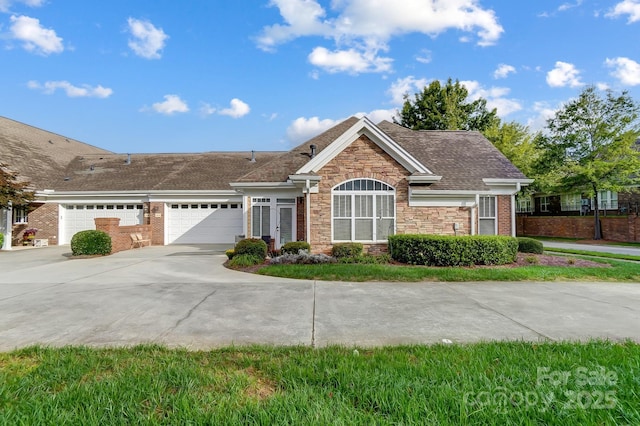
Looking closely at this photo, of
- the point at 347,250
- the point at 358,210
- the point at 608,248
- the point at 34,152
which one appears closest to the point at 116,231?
the point at 347,250

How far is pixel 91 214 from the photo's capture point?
20109mm

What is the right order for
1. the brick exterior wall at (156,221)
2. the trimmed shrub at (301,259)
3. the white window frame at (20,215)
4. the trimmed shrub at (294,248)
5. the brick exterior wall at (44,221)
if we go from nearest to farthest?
the trimmed shrub at (301,259) → the trimmed shrub at (294,248) → the white window frame at (20,215) → the brick exterior wall at (156,221) → the brick exterior wall at (44,221)

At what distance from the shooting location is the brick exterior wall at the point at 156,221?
1919cm

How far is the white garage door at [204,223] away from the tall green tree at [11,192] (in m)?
6.90

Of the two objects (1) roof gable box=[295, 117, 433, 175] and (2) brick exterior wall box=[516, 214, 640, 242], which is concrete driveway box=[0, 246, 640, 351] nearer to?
(1) roof gable box=[295, 117, 433, 175]

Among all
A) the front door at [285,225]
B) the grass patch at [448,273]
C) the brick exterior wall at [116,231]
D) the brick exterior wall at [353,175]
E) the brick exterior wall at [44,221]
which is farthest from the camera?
the brick exterior wall at [44,221]

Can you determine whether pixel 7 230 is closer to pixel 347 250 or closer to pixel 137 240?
pixel 137 240

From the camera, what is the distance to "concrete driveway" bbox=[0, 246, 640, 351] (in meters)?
4.77

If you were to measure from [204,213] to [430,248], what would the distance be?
46.0ft

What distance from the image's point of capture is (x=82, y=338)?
15.5ft

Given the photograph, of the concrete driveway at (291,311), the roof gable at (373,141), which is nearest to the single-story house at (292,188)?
the roof gable at (373,141)

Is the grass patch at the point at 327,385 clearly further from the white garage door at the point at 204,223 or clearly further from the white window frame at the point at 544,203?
the white window frame at the point at 544,203

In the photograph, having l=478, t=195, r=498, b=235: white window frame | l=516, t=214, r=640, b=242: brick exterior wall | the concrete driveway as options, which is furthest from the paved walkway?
the concrete driveway

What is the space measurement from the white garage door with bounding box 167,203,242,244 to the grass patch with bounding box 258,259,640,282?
10.3m
